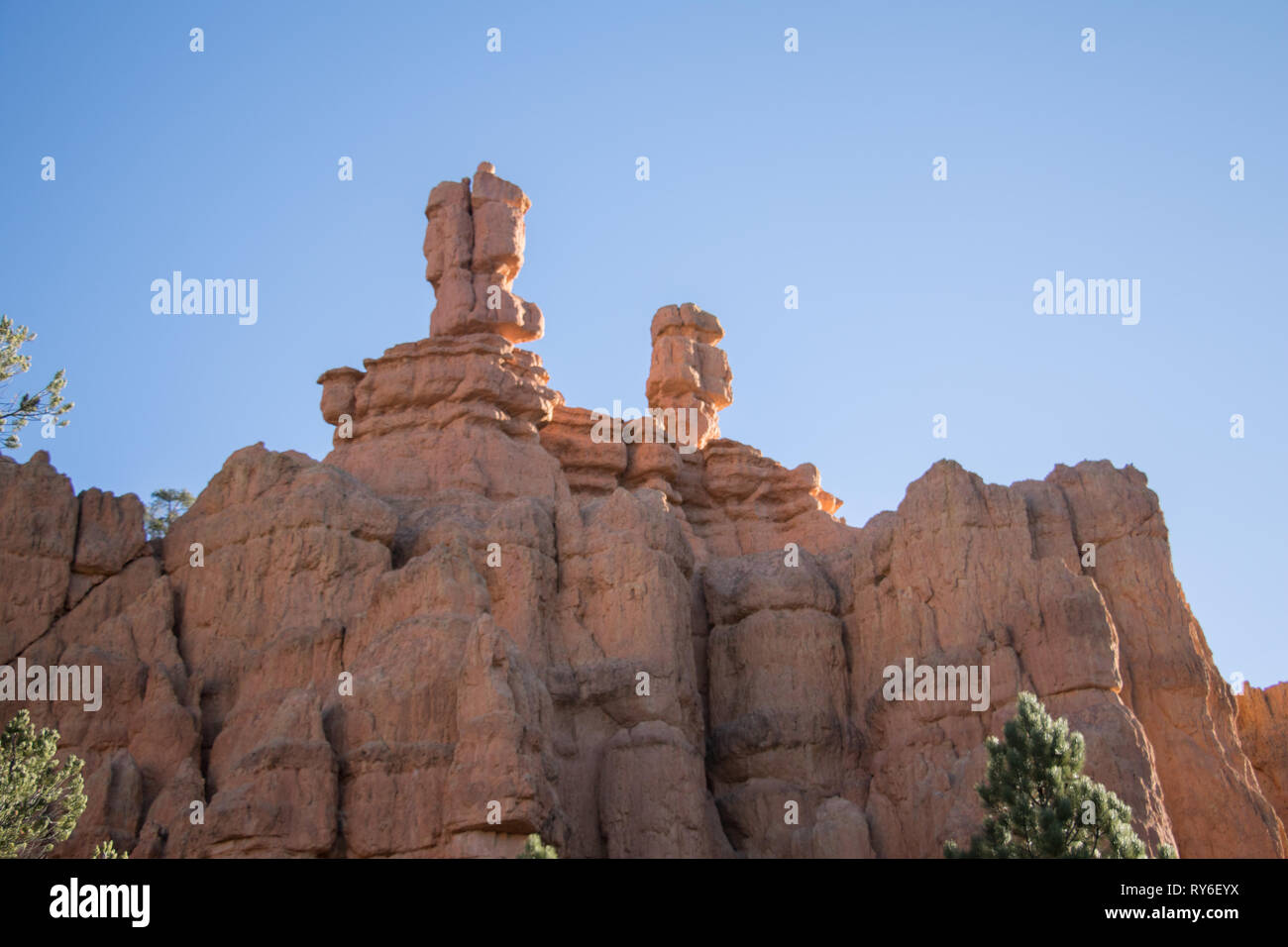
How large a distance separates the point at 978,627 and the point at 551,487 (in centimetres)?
1502

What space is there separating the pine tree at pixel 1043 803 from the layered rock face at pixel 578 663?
7675mm

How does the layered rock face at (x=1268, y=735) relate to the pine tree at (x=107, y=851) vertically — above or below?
above

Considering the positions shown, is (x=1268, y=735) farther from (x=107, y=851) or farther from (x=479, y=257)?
(x=107, y=851)

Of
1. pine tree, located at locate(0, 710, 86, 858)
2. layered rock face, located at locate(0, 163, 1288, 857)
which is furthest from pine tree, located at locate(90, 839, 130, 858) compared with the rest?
pine tree, located at locate(0, 710, 86, 858)

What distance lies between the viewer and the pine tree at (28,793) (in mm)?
28766

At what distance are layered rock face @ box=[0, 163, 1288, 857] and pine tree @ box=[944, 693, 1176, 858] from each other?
768cm

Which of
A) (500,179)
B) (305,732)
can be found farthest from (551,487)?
(305,732)

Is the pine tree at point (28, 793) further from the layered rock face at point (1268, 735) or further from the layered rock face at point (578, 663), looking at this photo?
the layered rock face at point (1268, 735)

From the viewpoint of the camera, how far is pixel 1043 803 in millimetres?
29406

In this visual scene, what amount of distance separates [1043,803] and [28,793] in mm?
18362

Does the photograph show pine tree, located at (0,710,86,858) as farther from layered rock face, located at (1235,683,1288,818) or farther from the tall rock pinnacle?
layered rock face, located at (1235,683,1288,818)

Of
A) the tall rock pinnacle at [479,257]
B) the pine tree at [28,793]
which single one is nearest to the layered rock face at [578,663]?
the pine tree at [28,793]

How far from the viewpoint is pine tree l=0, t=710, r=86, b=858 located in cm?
2877

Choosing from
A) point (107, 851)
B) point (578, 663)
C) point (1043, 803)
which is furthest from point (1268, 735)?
point (107, 851)
